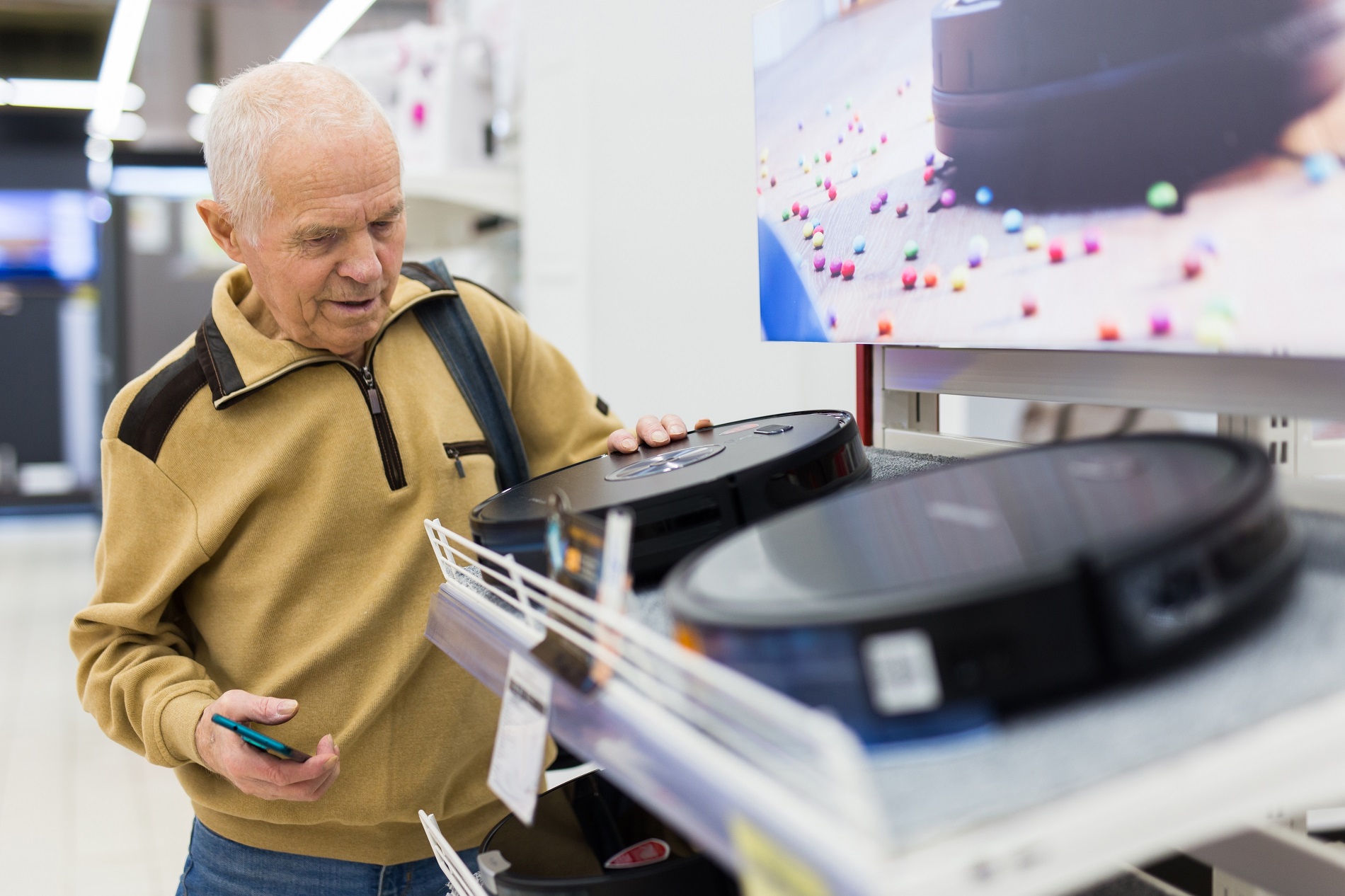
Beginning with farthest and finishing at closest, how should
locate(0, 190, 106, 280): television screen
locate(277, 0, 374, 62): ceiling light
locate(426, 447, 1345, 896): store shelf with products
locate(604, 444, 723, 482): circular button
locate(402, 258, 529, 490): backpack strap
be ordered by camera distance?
locate(0, 190, 106, 280): television screen < locate(277, 0, 374, 62): ceiling light < locate(402, 258, 529, 490): backpack strap < locate(604, 444, 723, 482): circular button < locate(426, 447, 1345, 896): store shelf with products

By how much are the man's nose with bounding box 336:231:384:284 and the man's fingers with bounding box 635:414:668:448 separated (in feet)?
1.06

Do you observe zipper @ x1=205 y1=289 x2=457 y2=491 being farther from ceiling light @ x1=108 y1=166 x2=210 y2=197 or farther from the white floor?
ceiling light @ x1=108 y1=166 x2=210 y2=197

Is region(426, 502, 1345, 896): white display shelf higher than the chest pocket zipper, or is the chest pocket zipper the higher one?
the chest pocket zipper

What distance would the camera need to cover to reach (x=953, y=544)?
535mm

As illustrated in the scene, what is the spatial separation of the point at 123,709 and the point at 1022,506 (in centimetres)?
100

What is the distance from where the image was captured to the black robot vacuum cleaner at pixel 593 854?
0.78 metres

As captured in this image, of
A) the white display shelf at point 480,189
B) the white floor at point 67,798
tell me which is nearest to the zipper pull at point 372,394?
the white display shelf at point 480,189

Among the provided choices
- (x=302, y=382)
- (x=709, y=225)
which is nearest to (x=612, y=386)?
(x=709, y=225)

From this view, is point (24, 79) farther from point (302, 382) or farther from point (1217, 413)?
point (1217, 413)

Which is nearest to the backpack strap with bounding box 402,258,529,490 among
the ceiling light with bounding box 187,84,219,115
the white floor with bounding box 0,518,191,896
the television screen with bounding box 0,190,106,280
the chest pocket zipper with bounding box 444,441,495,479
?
the chest pocket zipper with bounding box 444,441,495,479

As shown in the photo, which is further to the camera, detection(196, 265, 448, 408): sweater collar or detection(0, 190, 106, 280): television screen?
→ detection(0, 190, 106, 280): television screen

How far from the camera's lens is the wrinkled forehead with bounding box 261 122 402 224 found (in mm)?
1056

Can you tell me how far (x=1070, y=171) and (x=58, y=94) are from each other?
895cm

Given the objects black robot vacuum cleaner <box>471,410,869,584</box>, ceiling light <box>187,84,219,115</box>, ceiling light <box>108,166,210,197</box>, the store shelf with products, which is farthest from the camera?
ceiling light <box>108,166,210,197</box>
